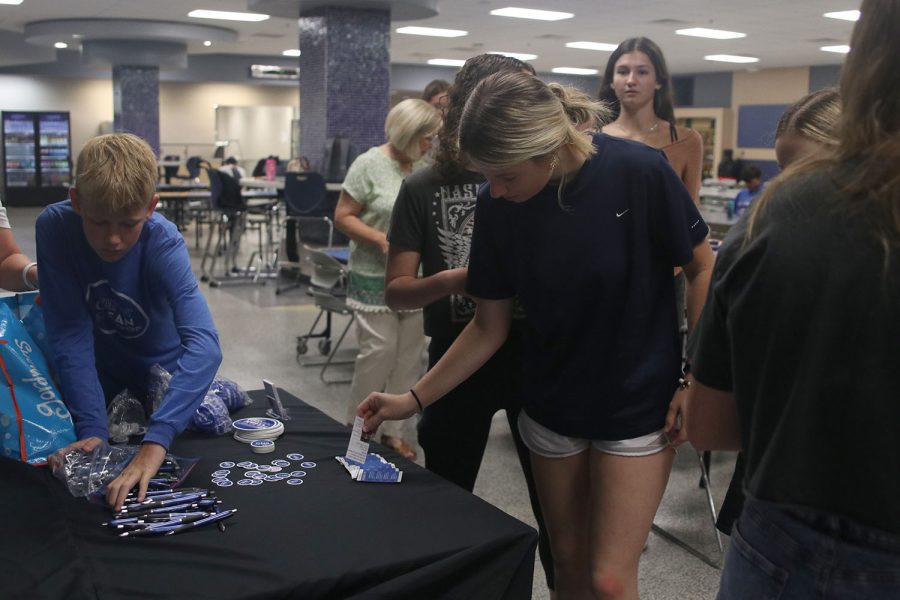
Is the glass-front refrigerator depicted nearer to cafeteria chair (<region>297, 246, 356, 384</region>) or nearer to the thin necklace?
cafeteria chair (<region>297, 246, 356, 384</region>)

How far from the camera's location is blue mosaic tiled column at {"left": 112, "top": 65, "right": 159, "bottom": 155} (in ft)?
52.9

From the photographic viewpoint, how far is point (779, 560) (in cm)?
103

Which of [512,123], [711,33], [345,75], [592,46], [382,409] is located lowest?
[382,409]

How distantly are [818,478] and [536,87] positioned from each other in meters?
0.88

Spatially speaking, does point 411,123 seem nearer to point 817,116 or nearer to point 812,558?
point 817,116

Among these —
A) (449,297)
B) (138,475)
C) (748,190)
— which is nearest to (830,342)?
(138,475)

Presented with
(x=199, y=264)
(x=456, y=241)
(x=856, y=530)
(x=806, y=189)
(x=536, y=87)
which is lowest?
(x=199, y=264)

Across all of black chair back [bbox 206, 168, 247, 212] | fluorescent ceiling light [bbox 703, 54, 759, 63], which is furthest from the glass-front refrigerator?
fluorescent ceiling light [bbox 703, 54, 759, 63]

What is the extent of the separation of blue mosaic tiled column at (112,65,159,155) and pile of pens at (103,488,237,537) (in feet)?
50.7

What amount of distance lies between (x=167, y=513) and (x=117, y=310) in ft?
1.82

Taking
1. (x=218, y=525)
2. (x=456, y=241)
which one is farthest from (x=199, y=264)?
(x=218, y=525)

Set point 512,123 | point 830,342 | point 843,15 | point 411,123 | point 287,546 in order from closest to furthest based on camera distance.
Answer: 1. point 830,342
2. point 287,546
3. point 512,123
4. point 411,123
5. point 843,15

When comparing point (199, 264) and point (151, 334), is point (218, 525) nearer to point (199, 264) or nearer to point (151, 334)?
point (151, 334)

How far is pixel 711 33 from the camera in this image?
1338 cm
